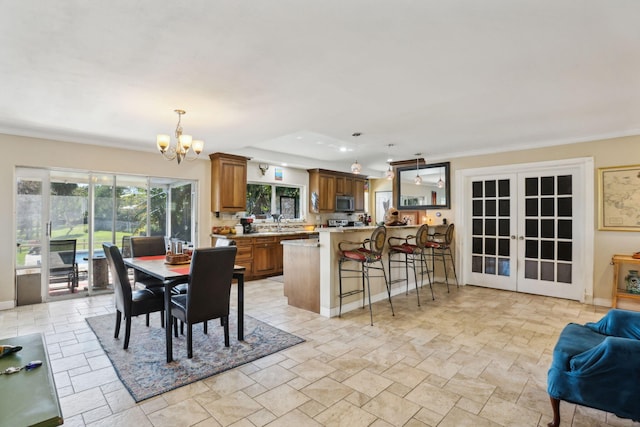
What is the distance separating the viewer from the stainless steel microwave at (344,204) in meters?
8.20

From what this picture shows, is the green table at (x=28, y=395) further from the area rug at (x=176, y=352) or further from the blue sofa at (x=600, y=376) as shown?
the blue sofa at (x=600, y=376)

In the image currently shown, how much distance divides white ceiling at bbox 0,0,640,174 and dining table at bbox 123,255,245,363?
1.68 meters

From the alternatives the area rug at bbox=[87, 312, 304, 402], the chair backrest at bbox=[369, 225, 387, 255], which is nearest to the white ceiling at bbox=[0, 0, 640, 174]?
the chair backrest at bbox=[369, 225, 387, 255]

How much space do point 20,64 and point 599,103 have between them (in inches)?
209

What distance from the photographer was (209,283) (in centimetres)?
288

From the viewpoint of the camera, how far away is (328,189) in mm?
8000

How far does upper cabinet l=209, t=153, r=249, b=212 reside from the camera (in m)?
6.05

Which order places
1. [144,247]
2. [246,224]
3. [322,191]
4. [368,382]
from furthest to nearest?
1. [322,191]
2. [246,224]
3. [144,247]
4. [368,382]

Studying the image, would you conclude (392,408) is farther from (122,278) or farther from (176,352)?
(122,278)

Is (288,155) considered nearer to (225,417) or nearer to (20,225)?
(20,225)

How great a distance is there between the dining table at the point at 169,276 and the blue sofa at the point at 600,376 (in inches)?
100

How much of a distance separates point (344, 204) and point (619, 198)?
5213 mm

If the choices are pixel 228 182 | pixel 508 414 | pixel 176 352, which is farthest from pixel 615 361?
pixel 228 182

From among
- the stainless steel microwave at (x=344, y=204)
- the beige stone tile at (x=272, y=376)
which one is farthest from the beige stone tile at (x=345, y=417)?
the stainless steel microwave at (x=344, y=204)
